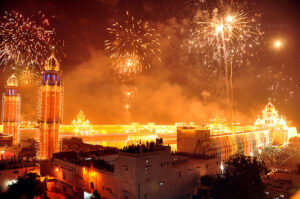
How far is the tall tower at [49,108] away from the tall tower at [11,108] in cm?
1786

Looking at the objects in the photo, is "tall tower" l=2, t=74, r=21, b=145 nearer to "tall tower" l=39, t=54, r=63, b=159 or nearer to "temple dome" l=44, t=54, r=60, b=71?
"tall tower" l=39, t=54, r=63, b=159

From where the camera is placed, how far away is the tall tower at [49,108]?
140ft

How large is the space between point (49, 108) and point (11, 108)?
1969 cm

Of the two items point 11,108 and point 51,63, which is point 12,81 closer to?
point 11,108

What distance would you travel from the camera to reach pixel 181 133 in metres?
Answer: 40.0

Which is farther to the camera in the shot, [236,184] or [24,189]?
[236,184]

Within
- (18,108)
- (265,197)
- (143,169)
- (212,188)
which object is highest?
(18,108)

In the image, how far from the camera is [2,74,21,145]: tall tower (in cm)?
5612

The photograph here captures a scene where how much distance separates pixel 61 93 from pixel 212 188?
3075 centimetres

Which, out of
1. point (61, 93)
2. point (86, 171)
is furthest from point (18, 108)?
point (86, 171)

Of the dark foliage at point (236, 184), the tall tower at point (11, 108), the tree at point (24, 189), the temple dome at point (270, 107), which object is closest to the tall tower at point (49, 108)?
the tall tower at point (11, 108)

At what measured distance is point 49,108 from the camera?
141 ft

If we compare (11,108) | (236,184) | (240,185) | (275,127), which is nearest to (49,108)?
(11,108)

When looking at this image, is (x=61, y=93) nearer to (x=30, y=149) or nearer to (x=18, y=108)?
(x=30, y=149)
